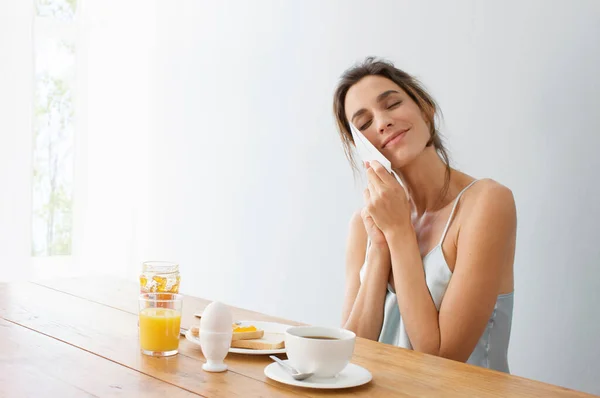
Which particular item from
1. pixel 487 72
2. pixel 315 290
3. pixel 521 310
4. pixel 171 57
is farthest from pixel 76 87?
pixel 521 310

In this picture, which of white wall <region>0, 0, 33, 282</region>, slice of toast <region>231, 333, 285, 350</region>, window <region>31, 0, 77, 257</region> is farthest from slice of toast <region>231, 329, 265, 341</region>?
window <region>31, 0, 77, 257</region>

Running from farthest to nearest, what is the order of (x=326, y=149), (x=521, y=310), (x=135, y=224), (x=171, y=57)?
(x=135, y=224) < (x=171, y=57) < (x=326, y=149) < (x=521, y=310)

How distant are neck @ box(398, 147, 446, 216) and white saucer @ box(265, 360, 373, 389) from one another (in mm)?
694

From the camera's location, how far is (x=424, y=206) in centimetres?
164

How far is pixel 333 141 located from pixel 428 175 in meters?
0.77

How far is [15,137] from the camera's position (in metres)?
3.23

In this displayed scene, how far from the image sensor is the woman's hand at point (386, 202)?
148 cm

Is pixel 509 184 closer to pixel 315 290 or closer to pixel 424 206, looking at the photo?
pixel 424 206

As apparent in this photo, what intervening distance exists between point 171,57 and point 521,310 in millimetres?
2022

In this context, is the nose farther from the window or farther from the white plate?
the window

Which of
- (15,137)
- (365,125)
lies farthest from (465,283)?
(15,137)

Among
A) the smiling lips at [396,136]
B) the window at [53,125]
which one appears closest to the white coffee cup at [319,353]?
the smiling lips at [396,136]

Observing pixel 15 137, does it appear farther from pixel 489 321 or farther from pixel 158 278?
pixel 489 321

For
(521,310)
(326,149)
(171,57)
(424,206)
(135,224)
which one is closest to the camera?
(424,206)
